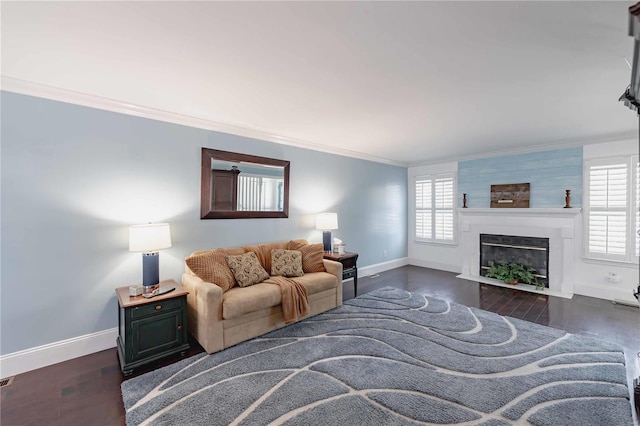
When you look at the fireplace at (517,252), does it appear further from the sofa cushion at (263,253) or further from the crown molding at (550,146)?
the sofa cushion at (263,253)

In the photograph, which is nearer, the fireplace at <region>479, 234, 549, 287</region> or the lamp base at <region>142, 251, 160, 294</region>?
the lamp base at <region>142, 251, 160, 294</region>

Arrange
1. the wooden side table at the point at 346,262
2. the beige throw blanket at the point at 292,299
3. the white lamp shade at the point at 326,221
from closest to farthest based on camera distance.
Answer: the beige throw blanket at the point at 292,299, the wooden side table at the point at 346,262, the white lamp shade at the point at 326,221

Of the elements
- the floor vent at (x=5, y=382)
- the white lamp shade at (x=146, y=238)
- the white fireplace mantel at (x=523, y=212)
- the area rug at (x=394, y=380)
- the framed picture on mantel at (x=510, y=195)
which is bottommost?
the floor vent at (x=5, y=382)

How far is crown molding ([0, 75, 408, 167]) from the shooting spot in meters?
2.44

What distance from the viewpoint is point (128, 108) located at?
2945mm

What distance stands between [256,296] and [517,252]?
5002mm

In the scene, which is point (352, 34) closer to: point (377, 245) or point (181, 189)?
point (181, 189)

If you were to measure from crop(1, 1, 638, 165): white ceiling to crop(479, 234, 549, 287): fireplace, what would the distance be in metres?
2.32

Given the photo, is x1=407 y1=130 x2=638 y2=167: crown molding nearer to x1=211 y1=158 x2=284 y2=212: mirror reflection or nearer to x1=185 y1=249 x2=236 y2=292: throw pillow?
x1=211 y1=158 x2=284 y2=212: mirror reflection

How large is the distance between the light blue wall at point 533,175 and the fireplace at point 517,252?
67cm

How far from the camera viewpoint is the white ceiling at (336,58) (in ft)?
5.33

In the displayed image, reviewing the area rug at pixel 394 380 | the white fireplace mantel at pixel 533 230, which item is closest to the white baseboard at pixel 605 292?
the white fireplace mantel at pixel 533 230

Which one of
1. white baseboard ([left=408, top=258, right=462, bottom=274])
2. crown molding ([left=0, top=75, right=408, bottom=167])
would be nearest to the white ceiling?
crown molding ([left=0, top=75, right=408, bottom=167])

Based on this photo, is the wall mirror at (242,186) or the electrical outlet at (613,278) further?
the electrical outlet at (613,278)
